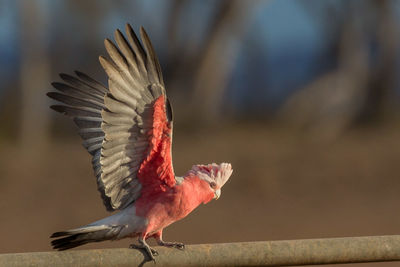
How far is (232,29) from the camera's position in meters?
19.9

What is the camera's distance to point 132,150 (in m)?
4.38

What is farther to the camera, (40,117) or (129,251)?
(40,117)

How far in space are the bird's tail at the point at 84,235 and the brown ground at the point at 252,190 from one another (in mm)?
6626

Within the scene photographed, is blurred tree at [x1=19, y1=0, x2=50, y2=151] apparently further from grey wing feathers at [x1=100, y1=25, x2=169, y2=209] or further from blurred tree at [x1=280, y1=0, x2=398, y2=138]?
grey wing feathers at [x1=100, y1=25, x2=169, y2=209]

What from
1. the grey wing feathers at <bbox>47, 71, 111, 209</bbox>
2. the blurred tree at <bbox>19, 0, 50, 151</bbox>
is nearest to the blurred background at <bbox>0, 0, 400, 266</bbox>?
the blurred tree at <bbox>19, 0, 50, 151</bbox>

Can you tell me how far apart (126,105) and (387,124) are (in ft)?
56.2

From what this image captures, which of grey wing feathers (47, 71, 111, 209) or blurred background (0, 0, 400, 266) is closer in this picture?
Answer: grey wing feathers (47, 71, 111, 209)

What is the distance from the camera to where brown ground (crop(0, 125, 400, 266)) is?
12.6m

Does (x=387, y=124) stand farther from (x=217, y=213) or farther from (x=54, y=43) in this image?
(x=54, y=43)

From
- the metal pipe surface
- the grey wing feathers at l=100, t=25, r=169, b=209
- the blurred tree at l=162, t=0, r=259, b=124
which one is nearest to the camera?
the metal pipe surface

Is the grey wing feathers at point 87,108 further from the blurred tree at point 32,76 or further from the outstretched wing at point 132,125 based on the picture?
the blurred tree at point 32,76

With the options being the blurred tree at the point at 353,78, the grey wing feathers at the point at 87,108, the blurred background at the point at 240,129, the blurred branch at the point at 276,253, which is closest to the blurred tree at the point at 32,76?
the blurred background at the point at 240,129

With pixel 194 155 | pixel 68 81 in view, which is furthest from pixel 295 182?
pixel 68 81

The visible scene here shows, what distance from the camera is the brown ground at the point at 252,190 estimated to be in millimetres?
12578
